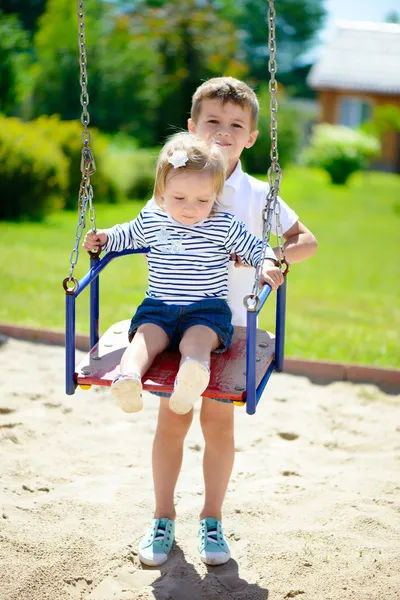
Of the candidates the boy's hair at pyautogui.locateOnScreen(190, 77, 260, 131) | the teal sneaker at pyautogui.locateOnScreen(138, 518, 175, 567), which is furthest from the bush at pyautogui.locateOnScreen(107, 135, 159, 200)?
the teal sneaker at pyautogui.locateOnScreen(138, 518, 175, 567)

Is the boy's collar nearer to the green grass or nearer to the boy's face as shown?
the boy's face

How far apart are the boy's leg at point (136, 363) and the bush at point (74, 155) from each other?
9.63 metres

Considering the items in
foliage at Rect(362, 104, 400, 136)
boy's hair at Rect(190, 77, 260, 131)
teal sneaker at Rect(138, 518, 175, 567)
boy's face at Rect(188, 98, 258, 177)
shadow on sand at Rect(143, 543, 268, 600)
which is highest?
boy's hair at Rect(190, 77, 260, 131)

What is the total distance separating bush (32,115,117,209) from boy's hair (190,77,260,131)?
9272 mm

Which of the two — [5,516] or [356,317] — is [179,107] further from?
[5,516]

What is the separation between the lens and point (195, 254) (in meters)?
2.46

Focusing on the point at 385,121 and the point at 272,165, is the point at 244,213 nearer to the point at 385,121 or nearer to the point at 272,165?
the point at 272,165

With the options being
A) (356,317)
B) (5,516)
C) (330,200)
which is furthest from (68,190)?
(5,516)

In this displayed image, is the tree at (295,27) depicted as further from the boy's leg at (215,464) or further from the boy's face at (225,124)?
the boy's leg at (215,464)

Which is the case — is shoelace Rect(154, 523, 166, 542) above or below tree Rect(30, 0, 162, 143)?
below

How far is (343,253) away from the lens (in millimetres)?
9930

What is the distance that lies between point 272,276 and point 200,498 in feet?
3.80

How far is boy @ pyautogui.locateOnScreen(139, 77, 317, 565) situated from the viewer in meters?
2.61

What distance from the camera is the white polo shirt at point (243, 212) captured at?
2682mm
